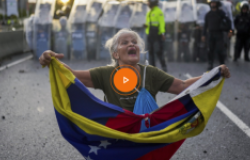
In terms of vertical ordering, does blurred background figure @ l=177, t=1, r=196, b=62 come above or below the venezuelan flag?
below

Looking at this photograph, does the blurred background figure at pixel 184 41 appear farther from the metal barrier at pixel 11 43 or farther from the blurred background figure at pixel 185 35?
the metal barrier at pixel 11 43

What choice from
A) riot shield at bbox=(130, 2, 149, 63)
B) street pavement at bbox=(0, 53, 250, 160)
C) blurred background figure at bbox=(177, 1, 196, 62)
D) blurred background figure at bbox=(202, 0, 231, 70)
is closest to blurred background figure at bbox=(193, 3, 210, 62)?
blurred background figure at bbox=(177, 1, 196, 62)

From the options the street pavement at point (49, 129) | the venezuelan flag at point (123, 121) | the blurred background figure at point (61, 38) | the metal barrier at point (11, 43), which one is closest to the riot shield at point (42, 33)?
the blurred background figure at point (61, 38)

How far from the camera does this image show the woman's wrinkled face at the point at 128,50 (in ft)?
9.98

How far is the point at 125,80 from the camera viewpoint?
3.00 metres

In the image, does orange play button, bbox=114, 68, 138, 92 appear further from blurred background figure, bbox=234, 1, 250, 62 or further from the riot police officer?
blurred background figure, bbox=234, 1, 250, 62

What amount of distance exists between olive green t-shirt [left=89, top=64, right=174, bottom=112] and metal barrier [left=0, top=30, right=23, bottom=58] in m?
11.2

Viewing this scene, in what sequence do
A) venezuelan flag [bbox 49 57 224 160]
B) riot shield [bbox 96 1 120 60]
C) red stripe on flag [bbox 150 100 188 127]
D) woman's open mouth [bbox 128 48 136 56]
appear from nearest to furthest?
venezuelan flag [bbox 49 57 224 160] < red stripe on flag [bbox 150 100 188 127] < woman's open mouth [bbox 128 48 136 56] < riot shield [bbox 96 1 120 60]

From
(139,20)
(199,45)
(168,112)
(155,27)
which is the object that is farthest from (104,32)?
(168,112)

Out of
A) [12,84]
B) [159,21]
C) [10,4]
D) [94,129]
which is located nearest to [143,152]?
[94,129]

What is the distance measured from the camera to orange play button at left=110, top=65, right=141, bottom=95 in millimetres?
2977

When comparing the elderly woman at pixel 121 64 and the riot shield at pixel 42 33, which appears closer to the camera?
the elderly woman at pixel 121 64

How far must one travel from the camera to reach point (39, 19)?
46.5 feet

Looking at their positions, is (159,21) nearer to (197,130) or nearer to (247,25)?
(247,25)
